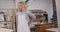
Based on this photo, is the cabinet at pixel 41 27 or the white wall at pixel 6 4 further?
the white wall at pixel 6 4

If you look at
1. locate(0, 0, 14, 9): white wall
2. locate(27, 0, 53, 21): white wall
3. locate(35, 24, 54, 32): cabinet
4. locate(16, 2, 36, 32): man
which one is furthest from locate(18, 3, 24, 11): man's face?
locate(0, 0, 14, 9): white wall

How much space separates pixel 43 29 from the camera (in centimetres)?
60

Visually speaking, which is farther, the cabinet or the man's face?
the man's face

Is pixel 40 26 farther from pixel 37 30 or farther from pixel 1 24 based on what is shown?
pixel 1 24

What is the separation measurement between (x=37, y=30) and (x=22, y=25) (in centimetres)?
24

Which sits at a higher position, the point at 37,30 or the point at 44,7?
the point at 44,7

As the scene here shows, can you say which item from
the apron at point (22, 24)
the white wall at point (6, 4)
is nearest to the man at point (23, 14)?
the apron at point (22, 24)

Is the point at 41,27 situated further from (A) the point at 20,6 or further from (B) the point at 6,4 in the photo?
(B) the point at 6,4

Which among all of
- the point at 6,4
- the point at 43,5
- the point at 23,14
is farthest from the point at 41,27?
the point at 6,4

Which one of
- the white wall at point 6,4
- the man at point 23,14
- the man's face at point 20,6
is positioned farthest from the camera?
the white wall at point 6,4

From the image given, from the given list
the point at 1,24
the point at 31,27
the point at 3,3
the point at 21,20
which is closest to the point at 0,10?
the point at 3,3

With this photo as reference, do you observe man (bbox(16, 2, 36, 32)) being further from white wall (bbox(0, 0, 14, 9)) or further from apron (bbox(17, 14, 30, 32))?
white wall (bbox(0, 0, 14, 9))

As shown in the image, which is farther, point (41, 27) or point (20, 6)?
point (20, 6)

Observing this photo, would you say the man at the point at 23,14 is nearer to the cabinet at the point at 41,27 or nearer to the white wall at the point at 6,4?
the cabinet at the point at 41,27
